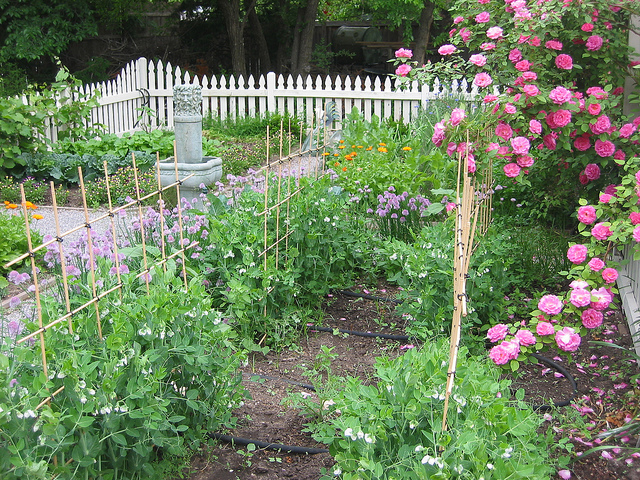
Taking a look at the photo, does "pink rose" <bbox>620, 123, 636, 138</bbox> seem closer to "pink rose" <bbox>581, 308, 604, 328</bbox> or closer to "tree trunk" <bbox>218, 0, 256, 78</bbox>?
"pink rose" <bbox>581, 308, 604, 328</bbox>

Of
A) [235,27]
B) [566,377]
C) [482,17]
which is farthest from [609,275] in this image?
[235,27]

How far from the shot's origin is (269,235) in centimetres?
380

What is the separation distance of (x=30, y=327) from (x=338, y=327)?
215cm

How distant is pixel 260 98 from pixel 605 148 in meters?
7.95

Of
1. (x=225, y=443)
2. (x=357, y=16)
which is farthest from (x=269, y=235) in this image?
(x=357, y=16)

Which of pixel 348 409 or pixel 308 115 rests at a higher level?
pixel 308 115

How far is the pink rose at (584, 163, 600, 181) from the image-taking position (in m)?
4.16

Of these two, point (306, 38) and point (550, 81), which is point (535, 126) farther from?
point (306, 38)

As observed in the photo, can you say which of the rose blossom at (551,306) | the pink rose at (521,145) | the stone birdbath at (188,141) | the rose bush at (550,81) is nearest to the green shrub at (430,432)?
the rose blossom at (551,306)

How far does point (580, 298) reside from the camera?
2693mm

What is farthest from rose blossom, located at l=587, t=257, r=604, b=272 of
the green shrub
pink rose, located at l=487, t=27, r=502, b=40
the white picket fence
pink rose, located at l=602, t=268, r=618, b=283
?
the white picket fence

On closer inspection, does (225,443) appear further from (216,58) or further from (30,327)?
(216,58)

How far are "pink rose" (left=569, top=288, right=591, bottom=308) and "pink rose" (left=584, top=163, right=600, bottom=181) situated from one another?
1703 millimetres

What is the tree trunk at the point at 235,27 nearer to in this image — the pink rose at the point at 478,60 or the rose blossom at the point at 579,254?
the pink rose at the point at 478,60
